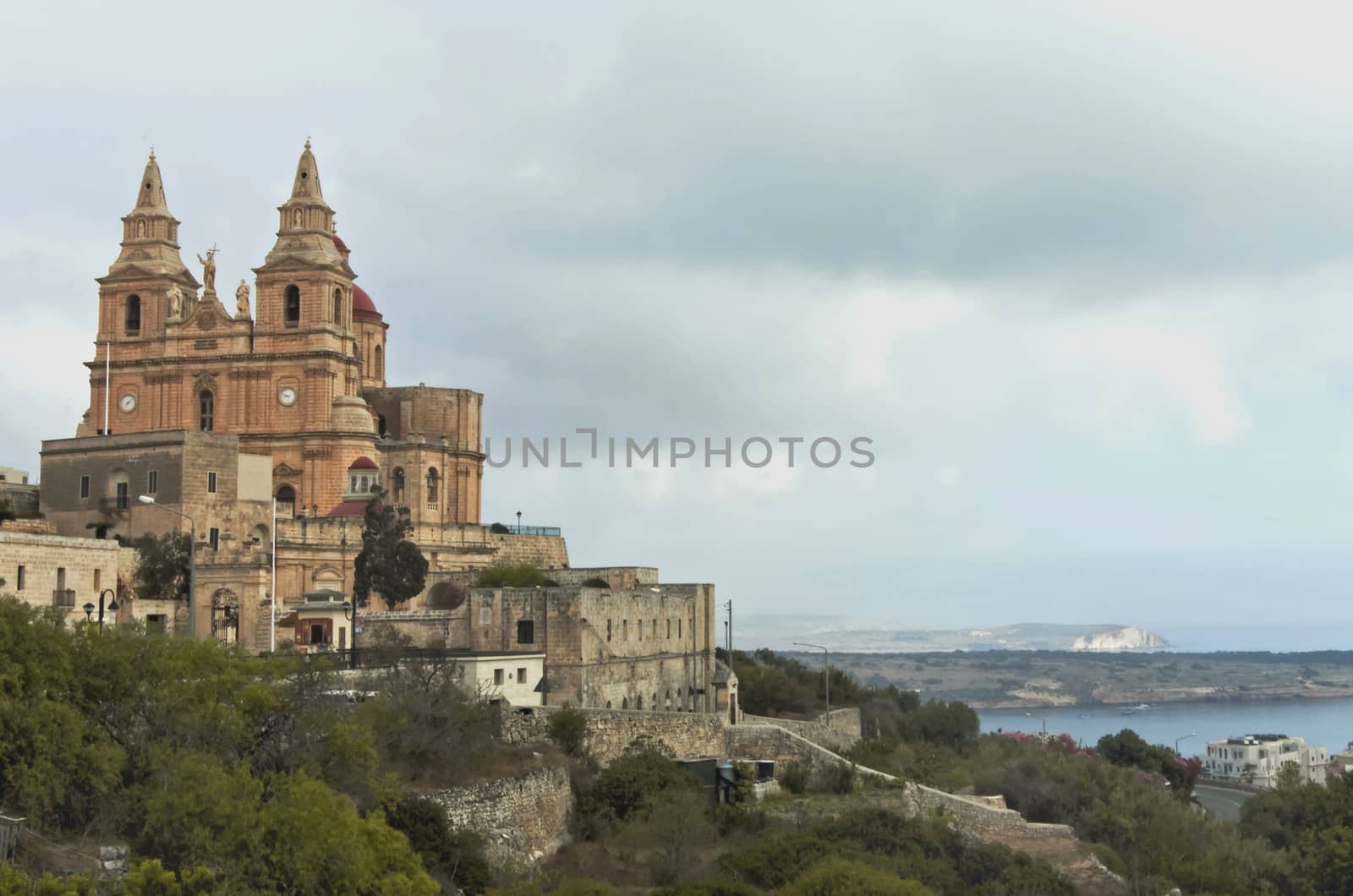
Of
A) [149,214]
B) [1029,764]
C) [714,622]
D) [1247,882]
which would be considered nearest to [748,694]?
[714,622]

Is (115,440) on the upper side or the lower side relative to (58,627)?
upper

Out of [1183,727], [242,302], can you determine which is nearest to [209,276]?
[242,302]

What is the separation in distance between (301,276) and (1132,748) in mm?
39066

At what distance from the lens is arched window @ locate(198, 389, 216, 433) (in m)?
70.4

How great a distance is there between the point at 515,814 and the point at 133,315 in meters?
45.0

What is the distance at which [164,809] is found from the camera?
2603cm

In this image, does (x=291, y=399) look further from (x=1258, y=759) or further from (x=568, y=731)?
(x=1258, y=759)

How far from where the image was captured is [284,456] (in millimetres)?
68875

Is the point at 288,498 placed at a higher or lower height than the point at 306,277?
lower

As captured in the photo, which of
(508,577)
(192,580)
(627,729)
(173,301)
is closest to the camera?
(192,580)

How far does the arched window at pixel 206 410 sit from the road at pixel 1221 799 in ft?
140

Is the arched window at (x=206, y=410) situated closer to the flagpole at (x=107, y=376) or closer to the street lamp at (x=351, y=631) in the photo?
the flagpole at (x=107, y=376)

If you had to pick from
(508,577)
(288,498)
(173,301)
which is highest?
(173,301)

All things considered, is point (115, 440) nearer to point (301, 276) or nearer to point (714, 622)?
point (301, 276)
